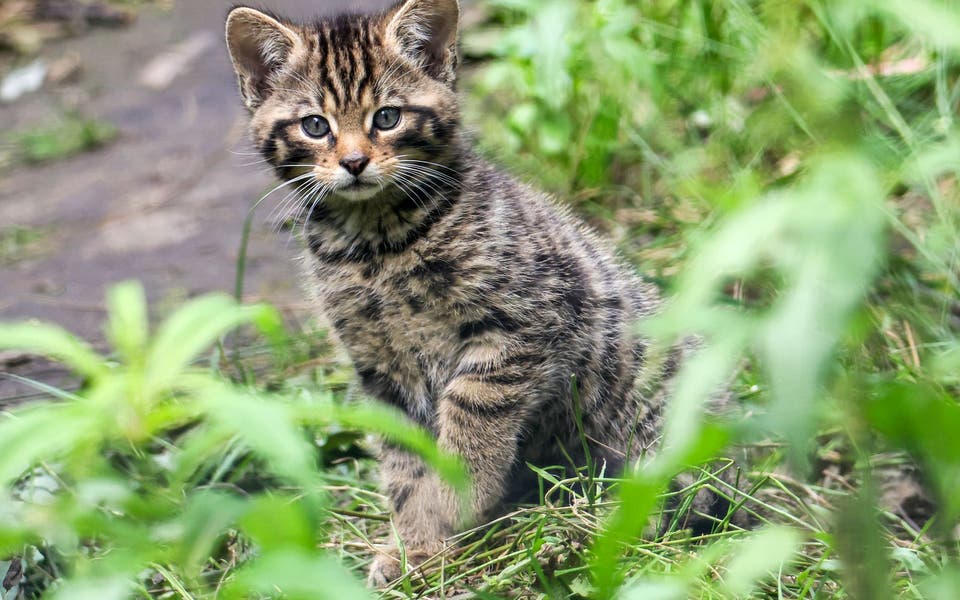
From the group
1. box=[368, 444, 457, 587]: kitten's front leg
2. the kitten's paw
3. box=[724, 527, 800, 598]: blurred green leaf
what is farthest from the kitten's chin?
box=[724, 527, 800, 598]: blurred green leaf

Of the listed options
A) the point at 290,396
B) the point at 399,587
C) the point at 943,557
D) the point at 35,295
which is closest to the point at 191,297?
the point at 35,295

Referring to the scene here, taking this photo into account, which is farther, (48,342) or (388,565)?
(388,565)

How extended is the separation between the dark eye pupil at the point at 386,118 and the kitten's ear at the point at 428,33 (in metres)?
0.29

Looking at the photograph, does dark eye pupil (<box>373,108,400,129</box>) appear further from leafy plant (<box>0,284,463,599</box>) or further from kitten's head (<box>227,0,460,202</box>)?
leafy plant (<box>0,284,463,599</box>)

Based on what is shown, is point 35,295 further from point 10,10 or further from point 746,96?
point 10,10

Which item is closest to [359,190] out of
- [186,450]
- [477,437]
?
[477,437]

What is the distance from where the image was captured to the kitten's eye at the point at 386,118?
11.1 feet

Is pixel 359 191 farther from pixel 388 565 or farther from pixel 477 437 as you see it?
pixel 388 565

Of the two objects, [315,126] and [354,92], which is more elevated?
[354,92]

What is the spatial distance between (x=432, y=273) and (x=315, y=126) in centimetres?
68

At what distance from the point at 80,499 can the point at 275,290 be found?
3696mm

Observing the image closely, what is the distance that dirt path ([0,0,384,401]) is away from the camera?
548 cm

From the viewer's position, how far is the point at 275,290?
5367 millimetres

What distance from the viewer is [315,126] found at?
3395 mm
